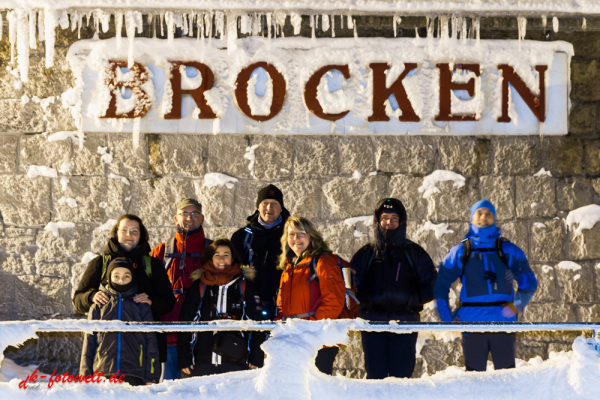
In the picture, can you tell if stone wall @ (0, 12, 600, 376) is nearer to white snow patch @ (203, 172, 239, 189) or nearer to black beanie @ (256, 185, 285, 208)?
white snow patch @ (203, 172, 239, 189)

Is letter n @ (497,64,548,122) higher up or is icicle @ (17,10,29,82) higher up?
icicle @ (17,10,29,82)

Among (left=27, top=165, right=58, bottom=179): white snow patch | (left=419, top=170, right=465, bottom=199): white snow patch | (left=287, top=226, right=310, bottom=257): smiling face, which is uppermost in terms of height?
(left=27, top=165, right=58, bottom=179): white snow patch

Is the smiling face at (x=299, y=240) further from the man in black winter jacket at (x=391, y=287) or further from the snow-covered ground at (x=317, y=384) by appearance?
the snow-covered ground at (x=317, y=384)

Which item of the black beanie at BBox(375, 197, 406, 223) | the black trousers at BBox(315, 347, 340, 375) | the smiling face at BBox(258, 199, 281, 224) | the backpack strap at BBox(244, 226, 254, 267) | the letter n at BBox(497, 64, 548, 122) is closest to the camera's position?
the black trousers at BBox(315, 347, 340, 375)

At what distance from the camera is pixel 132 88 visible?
690 centimetres

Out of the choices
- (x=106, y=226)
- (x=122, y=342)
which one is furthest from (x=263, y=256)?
(x=106, y=226)

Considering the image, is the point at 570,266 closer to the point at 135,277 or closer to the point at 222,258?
the point at 222,258

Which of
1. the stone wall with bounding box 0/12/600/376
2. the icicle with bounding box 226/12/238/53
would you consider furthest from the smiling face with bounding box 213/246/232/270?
the icicle with bounding box 226/12/238/53

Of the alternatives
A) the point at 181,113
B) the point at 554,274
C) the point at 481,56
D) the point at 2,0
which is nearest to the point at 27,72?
the point at 2,0

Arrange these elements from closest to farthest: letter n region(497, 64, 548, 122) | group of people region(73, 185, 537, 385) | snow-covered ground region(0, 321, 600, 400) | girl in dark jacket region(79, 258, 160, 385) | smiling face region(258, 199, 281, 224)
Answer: snow-covered ground region(0, 321, 600, 400), girl in dark jacket region(79, 258, 160, 385), group of people region(73, 185, 537, 385), smiling face region(258, 199, 281, 224), letter n region(497, 64, 548, 122)

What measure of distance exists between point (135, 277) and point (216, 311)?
525 mm

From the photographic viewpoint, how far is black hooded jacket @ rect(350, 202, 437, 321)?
5.20 m

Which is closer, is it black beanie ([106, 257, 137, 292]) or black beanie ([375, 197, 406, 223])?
black beanie ([106, 257, 137, 292])

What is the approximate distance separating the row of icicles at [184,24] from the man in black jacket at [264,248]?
178cm
